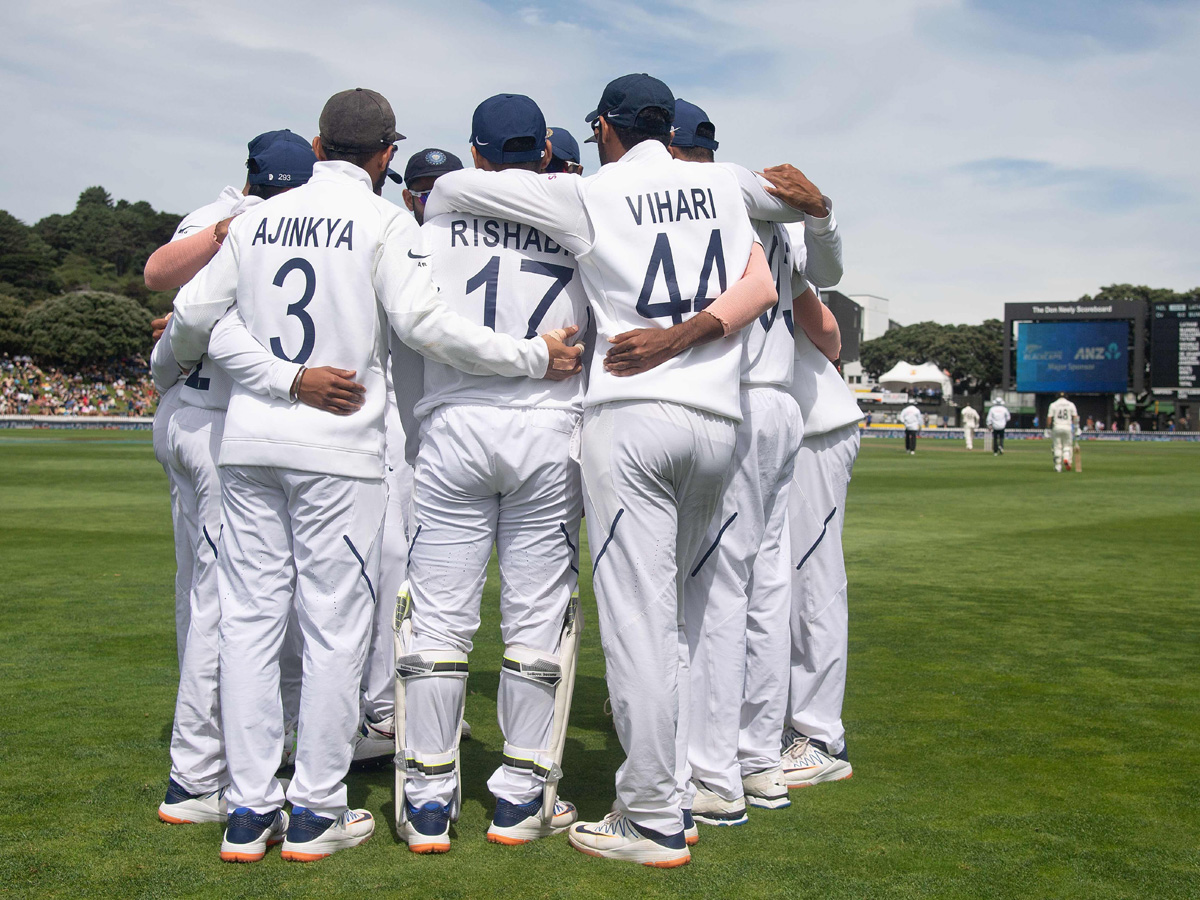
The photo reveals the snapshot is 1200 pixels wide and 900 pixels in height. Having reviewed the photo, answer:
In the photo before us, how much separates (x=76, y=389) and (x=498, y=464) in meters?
71.9

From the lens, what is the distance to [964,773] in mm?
4172

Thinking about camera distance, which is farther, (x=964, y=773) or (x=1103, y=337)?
(x=1103, y=337)

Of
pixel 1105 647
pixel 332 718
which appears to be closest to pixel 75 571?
pixel 332 718

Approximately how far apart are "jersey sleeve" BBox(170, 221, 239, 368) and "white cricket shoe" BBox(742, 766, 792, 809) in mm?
2534

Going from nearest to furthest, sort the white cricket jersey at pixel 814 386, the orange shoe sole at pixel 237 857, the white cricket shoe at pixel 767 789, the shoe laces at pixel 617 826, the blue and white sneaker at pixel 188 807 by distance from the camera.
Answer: the orange shoe sole at pixel 237 857
the shoe laces at pixel 617 826
the blue and white sneaker at pixel 188 807
the white cricket shoe at pixel 767 789
the white cricket jersey at pixel 814 386

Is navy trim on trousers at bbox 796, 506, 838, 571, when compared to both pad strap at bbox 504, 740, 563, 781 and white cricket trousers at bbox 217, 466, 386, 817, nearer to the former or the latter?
pad strap at bbox 504, 740, 563, 781

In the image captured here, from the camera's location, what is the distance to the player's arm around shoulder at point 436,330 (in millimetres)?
3402

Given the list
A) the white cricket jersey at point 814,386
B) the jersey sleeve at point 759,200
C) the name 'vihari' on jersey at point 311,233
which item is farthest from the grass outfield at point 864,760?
the jersey sleeve at point 759,200

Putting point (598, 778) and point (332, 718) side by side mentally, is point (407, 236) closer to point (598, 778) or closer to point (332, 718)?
point (332, 718)

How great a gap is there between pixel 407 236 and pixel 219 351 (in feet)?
2.45

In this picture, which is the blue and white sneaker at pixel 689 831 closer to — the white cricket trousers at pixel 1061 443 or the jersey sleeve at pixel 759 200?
the jersey sleeve at pixel 759 200

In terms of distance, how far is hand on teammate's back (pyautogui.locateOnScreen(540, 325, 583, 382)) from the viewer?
3.51m

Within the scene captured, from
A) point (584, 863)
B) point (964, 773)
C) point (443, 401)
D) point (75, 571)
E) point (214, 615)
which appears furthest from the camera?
point (75, 571)

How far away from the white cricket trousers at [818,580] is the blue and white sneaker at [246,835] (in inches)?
83.0
